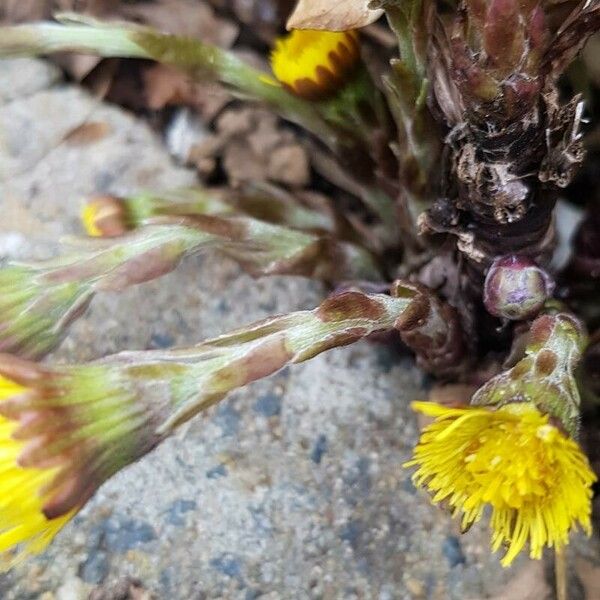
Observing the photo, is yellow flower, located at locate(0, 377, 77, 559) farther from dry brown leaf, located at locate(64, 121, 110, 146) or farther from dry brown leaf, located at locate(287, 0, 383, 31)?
dry brown leaf, located at locate(64, 121, 110, 146)

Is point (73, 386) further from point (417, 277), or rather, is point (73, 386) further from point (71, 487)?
point (417, 277)

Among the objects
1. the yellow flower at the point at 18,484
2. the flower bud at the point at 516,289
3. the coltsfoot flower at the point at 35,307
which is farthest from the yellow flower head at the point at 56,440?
the flower bud at the point at 516,289

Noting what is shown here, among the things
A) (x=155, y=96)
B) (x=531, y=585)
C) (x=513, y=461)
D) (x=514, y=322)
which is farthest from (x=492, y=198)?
(x=155, y=96)

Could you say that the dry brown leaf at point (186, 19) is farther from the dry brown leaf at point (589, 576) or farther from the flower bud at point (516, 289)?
the dry brown leaf at point (589, 576)

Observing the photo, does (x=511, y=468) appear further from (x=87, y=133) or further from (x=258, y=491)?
(x=87, y=133)

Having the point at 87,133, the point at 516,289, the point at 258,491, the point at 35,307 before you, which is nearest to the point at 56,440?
the point at 35,307

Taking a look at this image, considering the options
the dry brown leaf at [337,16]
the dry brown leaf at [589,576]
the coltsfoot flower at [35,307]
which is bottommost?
the dry brown leaf at [589,576]

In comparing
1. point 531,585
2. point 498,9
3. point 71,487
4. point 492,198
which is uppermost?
point 498,9
